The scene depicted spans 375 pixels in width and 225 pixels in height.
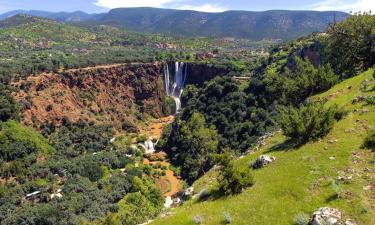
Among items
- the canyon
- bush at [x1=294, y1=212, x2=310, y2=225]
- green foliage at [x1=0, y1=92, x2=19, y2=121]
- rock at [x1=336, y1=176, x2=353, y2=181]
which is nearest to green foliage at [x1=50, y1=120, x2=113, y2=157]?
the canyon

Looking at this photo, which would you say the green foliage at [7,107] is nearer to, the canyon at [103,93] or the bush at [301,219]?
the canyon at [103,93]

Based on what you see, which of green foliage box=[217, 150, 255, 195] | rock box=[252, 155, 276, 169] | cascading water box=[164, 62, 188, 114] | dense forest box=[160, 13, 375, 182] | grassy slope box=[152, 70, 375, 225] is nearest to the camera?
grassy slope box=[152, 70, 375, 225]

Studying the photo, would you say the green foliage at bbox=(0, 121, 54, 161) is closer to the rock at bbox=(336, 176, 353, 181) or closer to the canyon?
the canyon

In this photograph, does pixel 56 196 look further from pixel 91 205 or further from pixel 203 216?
pixel 203 216

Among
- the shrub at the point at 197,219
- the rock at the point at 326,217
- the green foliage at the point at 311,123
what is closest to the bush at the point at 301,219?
the rock at the point at 326,217

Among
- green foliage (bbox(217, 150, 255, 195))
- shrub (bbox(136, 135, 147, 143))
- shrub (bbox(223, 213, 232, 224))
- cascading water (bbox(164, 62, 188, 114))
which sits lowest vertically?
shrub (bbox(136, 135, 147, 143))

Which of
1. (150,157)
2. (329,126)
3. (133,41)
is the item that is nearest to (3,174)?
(150,157)
